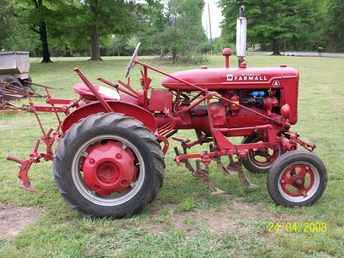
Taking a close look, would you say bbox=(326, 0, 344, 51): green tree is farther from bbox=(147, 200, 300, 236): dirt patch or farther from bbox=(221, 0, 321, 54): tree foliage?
bbox=(147, 200, 300, 236): dirt patch

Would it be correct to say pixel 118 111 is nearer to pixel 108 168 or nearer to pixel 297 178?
pixel 108 168

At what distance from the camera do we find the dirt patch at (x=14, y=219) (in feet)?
14.2

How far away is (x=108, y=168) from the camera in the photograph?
177 inches

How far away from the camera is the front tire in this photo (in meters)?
4.37

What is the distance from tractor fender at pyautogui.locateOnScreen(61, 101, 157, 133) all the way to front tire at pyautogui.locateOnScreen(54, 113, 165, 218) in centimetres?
25

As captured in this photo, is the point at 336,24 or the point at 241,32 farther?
the point at 336,24

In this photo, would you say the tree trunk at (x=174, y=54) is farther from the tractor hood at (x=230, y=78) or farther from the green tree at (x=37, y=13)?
the tractor hood at (x=230, y=78)

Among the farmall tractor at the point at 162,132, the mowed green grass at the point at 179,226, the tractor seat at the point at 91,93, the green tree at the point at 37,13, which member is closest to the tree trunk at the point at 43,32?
the green tree at the point at 37,13

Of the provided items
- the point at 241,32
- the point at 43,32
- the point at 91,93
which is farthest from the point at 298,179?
the point at 43,32

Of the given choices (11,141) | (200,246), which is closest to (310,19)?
(11,141)

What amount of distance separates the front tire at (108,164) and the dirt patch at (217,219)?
265 millimetres

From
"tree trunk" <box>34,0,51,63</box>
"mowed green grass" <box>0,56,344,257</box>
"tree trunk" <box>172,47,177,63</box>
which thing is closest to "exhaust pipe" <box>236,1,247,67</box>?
"mowed green grass" <box>0,56,344,257</box>

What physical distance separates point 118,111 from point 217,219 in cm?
134

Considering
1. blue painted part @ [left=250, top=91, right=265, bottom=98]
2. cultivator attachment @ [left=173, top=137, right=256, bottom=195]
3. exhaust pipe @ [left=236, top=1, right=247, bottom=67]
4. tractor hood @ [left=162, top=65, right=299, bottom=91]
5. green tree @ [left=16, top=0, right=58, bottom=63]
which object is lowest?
cultivator attachment @ [left=173, top=137, right=256, bottom=195]
